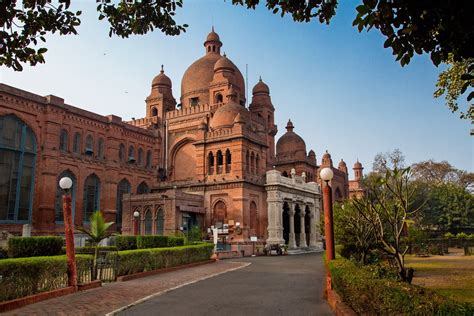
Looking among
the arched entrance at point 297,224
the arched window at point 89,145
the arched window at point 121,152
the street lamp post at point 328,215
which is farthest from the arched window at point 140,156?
the street lamp post at point 328,215

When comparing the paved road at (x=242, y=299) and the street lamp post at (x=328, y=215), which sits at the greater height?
the street lamp post at (x=328, y=215)

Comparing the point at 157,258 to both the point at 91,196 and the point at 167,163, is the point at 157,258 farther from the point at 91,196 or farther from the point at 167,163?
the point at 167,163

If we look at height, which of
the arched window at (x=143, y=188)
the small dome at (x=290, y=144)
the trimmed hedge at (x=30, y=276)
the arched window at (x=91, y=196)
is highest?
the small dome at (x=290, y=144)

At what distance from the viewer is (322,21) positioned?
6.19 m

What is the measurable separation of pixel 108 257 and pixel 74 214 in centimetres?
1971

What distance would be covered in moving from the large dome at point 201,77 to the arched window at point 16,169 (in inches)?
761

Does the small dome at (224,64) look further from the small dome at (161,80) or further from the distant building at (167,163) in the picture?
the small dome at (161,80)

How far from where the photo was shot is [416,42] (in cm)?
486

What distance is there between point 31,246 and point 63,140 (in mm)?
20816

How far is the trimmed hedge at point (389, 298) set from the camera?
5.16 meters

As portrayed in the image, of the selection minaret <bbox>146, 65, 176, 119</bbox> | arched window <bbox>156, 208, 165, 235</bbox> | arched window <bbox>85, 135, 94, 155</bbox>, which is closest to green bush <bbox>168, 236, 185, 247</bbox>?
arched window <bbox>156, 208, 165, 235</bbox>

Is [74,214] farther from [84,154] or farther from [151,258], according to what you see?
[151,258]

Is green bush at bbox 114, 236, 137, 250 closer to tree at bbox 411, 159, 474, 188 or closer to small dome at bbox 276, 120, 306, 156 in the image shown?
small dome at bbox 276, 120, 306, 156

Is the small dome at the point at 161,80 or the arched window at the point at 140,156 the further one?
the small dome at the point at 161,80
